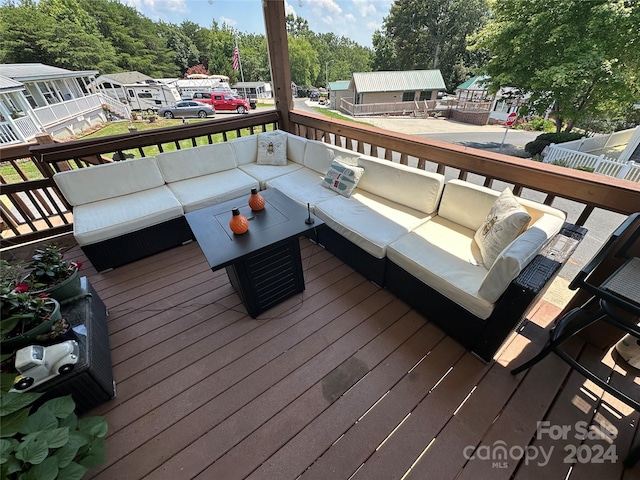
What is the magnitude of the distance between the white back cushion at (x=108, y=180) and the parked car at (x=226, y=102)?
32.4 feet

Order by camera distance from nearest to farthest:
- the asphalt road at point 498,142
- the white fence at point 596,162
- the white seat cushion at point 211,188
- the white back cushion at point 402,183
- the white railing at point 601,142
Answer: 1. the white back cushion at point 402,183
2. the white seat cushion at point 211,188
3. the asphalt road at point 498,142
4. the white fence at point 596,162
5. the white railing at point 601,142

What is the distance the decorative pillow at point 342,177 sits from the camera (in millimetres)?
2518

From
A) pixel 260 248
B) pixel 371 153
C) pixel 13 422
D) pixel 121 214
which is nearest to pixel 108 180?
pixel 121 214

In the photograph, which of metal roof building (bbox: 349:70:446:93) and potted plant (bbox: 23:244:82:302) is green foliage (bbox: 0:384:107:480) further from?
metal roof building (bbox: 349:70:446:93)

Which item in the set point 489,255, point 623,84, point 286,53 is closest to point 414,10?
point 286,53

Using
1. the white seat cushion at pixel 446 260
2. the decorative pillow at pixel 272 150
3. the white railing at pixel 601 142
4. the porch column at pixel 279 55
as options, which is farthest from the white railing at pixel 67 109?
the white railing at pixel 601 142

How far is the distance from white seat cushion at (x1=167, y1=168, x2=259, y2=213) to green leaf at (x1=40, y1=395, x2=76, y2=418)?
1794mm

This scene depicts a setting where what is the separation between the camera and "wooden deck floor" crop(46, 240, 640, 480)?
1181 mm

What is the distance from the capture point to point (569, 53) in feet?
22.0

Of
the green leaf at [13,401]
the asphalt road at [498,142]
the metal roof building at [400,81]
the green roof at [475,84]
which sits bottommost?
the asphalt road at [498,142]

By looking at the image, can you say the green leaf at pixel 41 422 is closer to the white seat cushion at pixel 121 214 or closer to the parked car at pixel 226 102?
the white seat cushion at pixel 121 214

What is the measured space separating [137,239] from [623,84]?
11.7m

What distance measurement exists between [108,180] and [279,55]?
254 cm

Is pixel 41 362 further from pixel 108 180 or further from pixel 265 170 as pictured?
pixel 265 170
